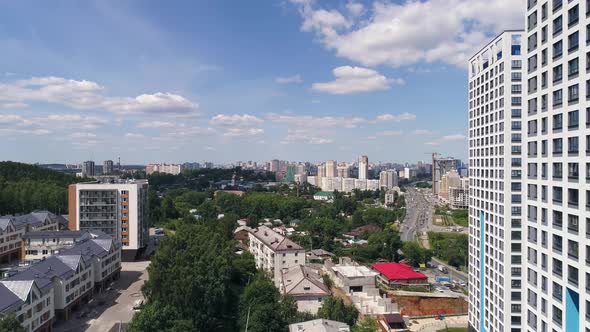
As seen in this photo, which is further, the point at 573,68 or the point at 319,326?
the point at 319,326

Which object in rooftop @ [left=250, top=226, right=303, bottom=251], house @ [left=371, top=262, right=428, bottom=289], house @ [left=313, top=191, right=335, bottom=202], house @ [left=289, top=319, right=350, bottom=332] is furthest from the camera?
house @ [left=313, top=191, right=335, bottom=202]

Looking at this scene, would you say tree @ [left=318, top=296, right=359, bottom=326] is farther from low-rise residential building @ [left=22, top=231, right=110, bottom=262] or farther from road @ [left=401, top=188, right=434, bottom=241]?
road @ [left=401, top=188, right=434, bottom=241]

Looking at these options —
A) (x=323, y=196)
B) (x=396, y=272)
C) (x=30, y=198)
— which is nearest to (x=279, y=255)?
(x=396, y=272)

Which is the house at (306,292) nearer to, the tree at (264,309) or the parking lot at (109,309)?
the tree at (264,309)

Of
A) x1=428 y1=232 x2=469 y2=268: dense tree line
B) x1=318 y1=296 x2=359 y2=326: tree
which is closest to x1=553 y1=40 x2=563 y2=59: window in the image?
x1=318 y1=296 x2=359 y2=326: tree

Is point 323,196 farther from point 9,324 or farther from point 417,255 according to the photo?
point 9,324

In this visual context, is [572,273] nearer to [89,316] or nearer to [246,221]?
[89,316]

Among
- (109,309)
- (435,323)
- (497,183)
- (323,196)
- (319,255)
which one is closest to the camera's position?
(497,183)

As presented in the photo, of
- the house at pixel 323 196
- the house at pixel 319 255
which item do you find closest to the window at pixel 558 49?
the house at pixel 319 255
